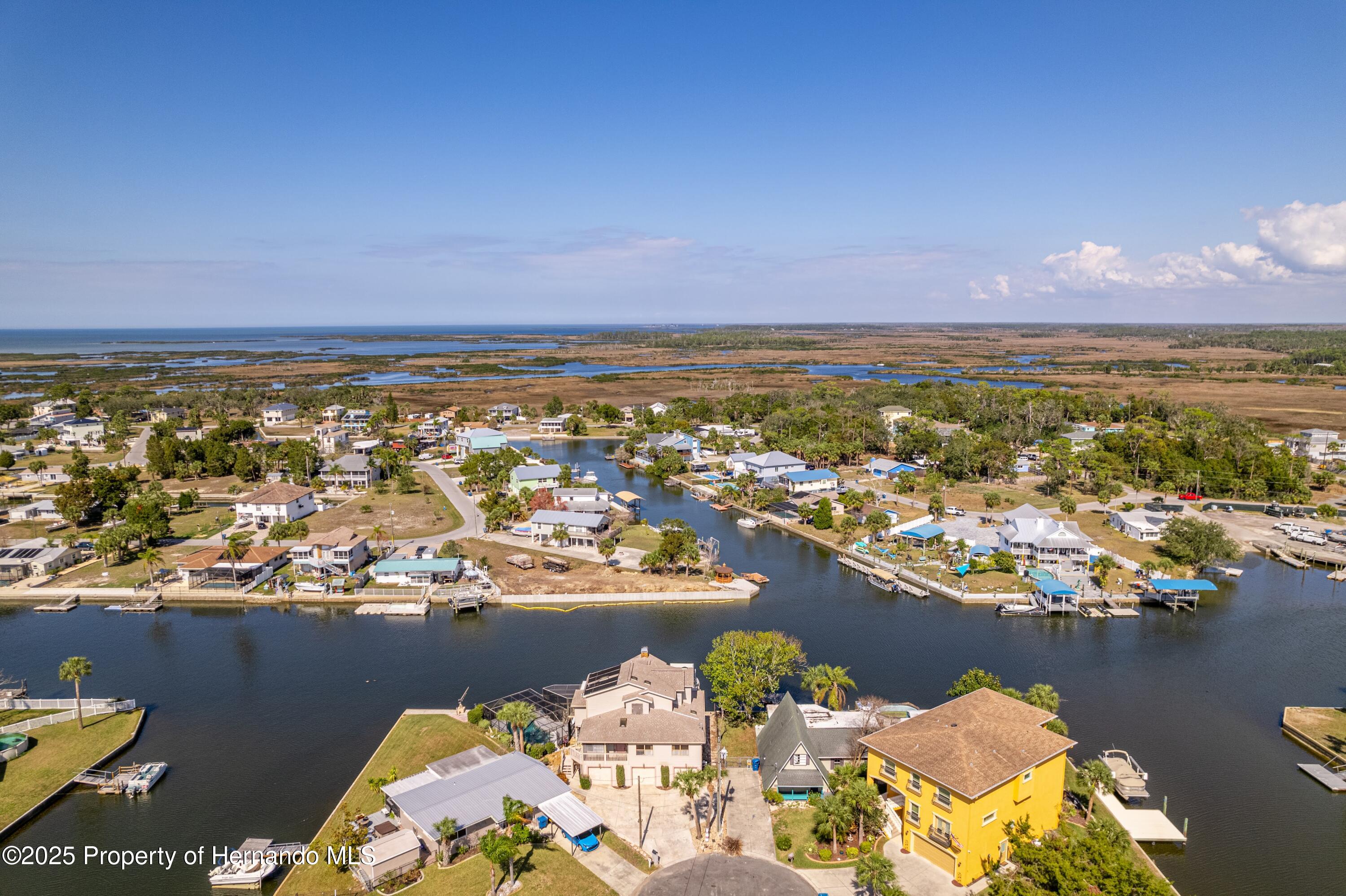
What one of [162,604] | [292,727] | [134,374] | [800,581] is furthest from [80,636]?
[134,374]

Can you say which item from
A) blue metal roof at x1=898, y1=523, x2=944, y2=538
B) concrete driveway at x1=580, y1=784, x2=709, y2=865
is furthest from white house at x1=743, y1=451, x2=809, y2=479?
concrete driveway at x1=580, y1=784, x2=709, y2=865

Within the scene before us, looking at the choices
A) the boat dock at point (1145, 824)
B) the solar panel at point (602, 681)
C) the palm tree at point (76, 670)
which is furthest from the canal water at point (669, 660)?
the solar panel at point (602, 681)

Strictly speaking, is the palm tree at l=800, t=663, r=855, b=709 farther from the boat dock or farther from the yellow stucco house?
the boat dock

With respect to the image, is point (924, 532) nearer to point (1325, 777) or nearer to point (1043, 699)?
point (1043, 699)

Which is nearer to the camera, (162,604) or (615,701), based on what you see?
(615,701)

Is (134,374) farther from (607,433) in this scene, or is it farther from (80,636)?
(80,636)
